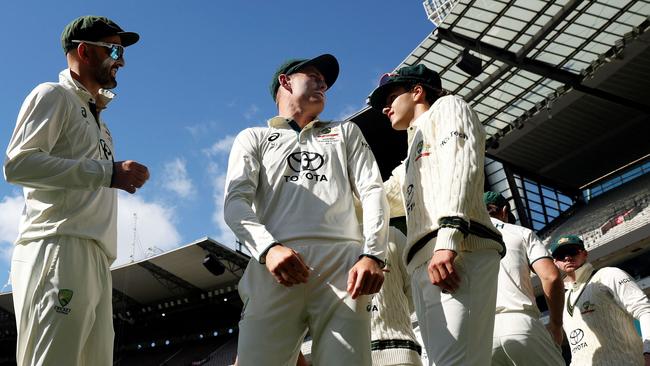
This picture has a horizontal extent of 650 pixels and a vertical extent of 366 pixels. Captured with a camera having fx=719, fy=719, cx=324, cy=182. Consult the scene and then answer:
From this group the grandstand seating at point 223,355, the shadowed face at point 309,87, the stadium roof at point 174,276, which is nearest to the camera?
the shadowed face at point 309,87

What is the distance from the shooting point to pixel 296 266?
2.72 m

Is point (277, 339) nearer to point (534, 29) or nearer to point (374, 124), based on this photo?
point (534, 29)

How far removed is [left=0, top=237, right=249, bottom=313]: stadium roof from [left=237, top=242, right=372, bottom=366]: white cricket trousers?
945 inches

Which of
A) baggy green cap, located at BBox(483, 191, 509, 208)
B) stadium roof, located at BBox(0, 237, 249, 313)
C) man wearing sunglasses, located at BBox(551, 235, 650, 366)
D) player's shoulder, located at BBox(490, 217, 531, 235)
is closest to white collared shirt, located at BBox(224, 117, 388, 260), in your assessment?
player's shoulder, located at BBox(490, 217, 531, 235)

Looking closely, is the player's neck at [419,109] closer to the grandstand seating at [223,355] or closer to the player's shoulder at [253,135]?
the player's shoulder at [253,135]

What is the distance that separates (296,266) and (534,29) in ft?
65.4

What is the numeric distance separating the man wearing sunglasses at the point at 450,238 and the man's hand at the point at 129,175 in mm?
1212

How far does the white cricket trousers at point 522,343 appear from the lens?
12.4 ft

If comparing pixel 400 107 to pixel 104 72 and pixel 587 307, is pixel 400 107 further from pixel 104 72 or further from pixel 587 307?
pixel 587 307

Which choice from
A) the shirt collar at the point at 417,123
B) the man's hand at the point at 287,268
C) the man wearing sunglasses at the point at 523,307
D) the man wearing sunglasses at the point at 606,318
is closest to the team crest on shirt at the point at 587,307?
the man wearing sunglasses at the point at 606,318

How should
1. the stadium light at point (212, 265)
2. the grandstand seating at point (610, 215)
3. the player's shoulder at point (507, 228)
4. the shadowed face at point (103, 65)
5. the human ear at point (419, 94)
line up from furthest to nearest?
the stadium light at point (212, 265)
the grandstand seating at point (610, 215)
the player's shoulder at point (507, 228)
the human ear at point (419, 94)
the shadowed face at point (103, 65)

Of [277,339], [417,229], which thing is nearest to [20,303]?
[277,339]

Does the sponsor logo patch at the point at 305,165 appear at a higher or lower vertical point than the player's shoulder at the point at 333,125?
lower

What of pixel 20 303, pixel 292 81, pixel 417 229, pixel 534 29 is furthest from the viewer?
pixel 534 29
